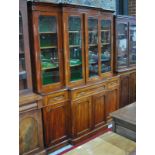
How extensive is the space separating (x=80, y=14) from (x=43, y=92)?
4.06ft

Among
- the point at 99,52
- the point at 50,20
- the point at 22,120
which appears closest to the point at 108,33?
the point at 99,52

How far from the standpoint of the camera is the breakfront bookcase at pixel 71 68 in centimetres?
251

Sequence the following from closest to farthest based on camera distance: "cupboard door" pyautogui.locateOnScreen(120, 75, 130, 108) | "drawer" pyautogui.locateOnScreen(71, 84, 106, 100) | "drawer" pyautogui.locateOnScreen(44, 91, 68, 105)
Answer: "drawer" pyautogui.locateOnScreen(44, 91, 68, 105)
"drawer" pyautogui.locateOnScreen(71, 84, 106, 100)
"cupboard door" pyautogui.locateOnScreen(120, 75, 130, 108)

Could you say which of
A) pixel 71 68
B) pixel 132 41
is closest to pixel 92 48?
pixel 71 68

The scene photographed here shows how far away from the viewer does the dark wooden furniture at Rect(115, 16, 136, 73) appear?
11.7 ft

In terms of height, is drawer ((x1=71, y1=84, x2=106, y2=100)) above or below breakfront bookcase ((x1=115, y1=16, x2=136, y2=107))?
below

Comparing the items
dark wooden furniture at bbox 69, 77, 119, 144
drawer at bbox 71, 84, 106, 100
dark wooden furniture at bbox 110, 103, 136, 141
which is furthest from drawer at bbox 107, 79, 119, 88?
dark wooden furniture at bbox 110, 103, 136, 141

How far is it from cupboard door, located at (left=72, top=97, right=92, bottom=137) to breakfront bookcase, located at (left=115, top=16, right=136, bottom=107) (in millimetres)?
1005

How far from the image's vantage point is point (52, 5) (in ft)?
8.11

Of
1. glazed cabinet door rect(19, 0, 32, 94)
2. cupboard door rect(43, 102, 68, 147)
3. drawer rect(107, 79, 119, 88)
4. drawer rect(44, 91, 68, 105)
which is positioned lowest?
cupboard door rect(43, 102, 68, 147)

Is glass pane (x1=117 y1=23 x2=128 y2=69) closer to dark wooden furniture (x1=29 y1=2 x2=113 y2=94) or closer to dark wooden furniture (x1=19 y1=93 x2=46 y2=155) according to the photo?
dark wooden furniture (x1=29 y1=2 x2=113 y2=94)
